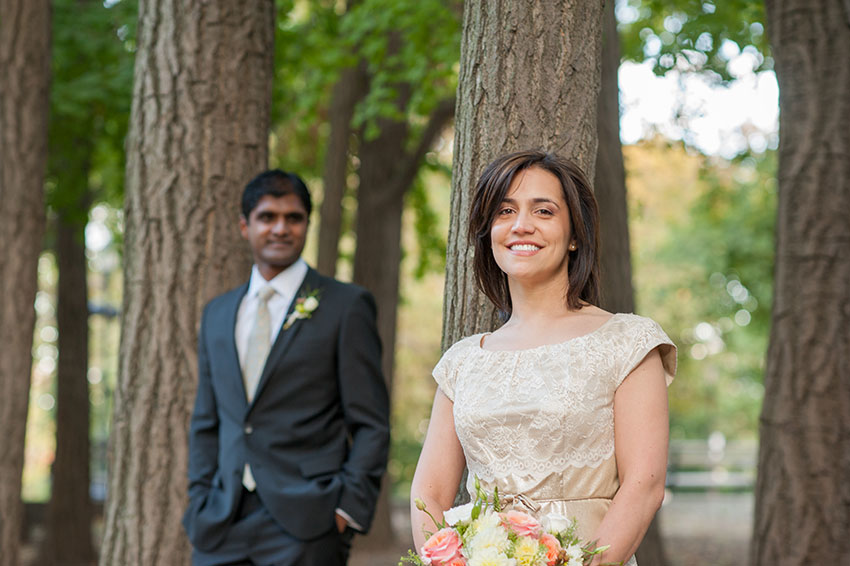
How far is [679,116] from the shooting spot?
9898mm

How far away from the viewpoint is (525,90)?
138 inches

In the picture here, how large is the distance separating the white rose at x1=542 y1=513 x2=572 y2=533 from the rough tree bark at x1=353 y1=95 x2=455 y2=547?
9576 millimetres

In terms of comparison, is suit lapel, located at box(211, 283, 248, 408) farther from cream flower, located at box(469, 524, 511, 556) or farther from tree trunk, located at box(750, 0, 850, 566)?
tree trunk, located at box(750, 0, 850, 566)

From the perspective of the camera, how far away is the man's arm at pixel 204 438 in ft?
14.3

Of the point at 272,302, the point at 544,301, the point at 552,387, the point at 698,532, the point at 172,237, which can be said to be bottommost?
the point at 698,532

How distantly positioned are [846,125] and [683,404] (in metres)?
26.8

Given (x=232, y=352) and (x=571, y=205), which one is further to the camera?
(x=232, y=352)

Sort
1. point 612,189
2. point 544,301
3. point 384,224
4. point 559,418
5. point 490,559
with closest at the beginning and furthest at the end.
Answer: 1. point 490,559
2. point 559,418
3. point 544,301
4. point 612,189
5. point 384,224

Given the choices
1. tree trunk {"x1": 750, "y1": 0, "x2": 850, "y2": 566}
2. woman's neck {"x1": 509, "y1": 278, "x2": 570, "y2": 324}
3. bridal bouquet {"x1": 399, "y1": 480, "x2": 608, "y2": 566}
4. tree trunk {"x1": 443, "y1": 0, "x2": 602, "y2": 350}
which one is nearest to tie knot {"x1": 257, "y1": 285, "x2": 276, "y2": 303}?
tree trunk {"x1": 443, "y1": 0, "x2": 602, "y2": 350}

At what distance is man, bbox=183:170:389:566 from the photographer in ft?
13.6

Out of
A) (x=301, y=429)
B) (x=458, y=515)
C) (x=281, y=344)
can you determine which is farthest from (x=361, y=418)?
(x=458, y=515)

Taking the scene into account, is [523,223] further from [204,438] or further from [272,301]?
[204,438]

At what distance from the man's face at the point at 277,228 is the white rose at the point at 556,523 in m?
2.16

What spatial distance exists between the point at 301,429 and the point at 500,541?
6.41 feet
